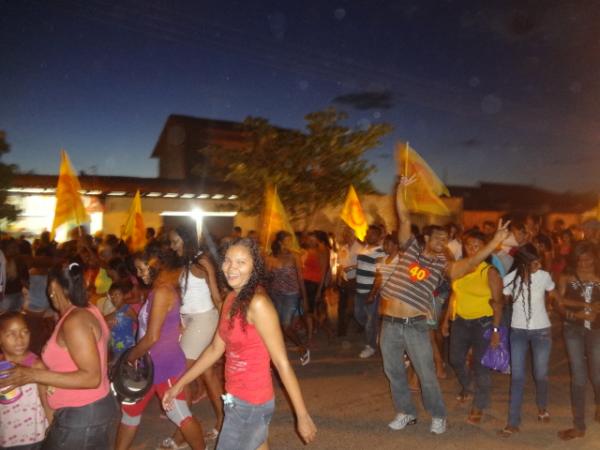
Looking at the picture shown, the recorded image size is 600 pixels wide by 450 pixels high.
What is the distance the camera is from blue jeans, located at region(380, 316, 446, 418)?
5625 millimetres

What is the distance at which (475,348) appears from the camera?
20.2 feet

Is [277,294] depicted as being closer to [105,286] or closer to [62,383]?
[105,286]

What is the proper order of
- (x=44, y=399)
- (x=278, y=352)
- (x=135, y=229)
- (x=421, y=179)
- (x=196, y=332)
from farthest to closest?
(x=135, y=229), (x=421, y=179), (x=196, y=332), (x=44, y=399), (x=278, y=352)

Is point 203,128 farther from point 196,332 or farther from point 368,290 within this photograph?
point 196,332

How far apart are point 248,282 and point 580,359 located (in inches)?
149

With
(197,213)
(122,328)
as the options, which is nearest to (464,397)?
(122,328)

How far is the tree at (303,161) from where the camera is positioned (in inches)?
762

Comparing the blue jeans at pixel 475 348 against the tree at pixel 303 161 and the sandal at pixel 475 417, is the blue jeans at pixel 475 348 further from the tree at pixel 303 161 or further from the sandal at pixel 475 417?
the tree at pixel 303 161

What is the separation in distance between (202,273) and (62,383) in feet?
7.30

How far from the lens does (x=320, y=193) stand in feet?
65.0

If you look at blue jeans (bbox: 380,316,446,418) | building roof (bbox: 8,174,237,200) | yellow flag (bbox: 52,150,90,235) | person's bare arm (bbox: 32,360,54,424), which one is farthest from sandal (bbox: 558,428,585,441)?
building roof (bbox: 8,174,237,200)

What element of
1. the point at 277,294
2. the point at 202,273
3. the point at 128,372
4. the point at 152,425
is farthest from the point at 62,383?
the point at 277,294

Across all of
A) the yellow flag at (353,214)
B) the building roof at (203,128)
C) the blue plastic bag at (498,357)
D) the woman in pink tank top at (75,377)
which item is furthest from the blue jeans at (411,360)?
the building roof at (203,128)

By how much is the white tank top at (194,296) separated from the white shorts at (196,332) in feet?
0.15
